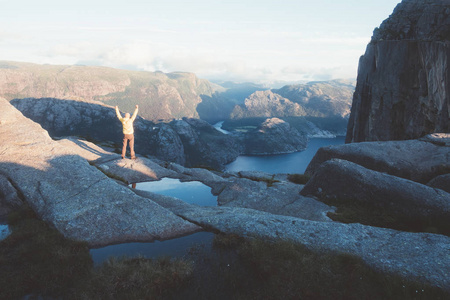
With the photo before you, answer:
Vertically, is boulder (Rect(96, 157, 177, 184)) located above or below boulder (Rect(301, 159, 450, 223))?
below

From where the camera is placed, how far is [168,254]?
8.60 m

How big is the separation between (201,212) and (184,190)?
233 inches

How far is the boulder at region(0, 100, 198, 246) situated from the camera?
9633mm

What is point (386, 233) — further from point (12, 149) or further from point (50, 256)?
point (12, 149)

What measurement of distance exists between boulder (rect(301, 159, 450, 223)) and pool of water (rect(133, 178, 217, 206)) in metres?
6.78

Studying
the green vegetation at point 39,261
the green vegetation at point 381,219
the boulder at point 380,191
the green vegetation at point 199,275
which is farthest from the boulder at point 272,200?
the green vegetation at point 39,261

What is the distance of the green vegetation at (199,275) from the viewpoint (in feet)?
21.9

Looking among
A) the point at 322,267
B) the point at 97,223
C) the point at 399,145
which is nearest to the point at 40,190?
the point at 97,223

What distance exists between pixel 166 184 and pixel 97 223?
28.1ft

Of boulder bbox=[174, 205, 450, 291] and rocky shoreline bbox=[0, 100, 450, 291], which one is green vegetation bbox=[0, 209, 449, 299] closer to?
boulder bbox=[174, 205, 450, 291]

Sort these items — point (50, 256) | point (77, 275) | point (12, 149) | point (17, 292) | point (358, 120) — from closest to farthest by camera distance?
point (17, 292)
point (77, 275)
point (50, 256)
point (12, 149)
point (358, 120)

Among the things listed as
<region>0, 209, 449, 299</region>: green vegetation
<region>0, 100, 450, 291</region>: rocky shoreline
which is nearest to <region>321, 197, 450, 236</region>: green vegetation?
<region>0, 100, 450, 291</region>: rocky shoreline

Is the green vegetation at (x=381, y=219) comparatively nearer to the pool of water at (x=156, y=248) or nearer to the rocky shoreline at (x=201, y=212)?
the rocky shoreline at (x=201, y=212)

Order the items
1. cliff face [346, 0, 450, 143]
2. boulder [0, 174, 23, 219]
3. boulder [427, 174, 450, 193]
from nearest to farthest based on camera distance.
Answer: boulder [0, 174, 23, 219]
boulder [427, 174, 450, 193]
cliff face [346, 0, 450, 143]
